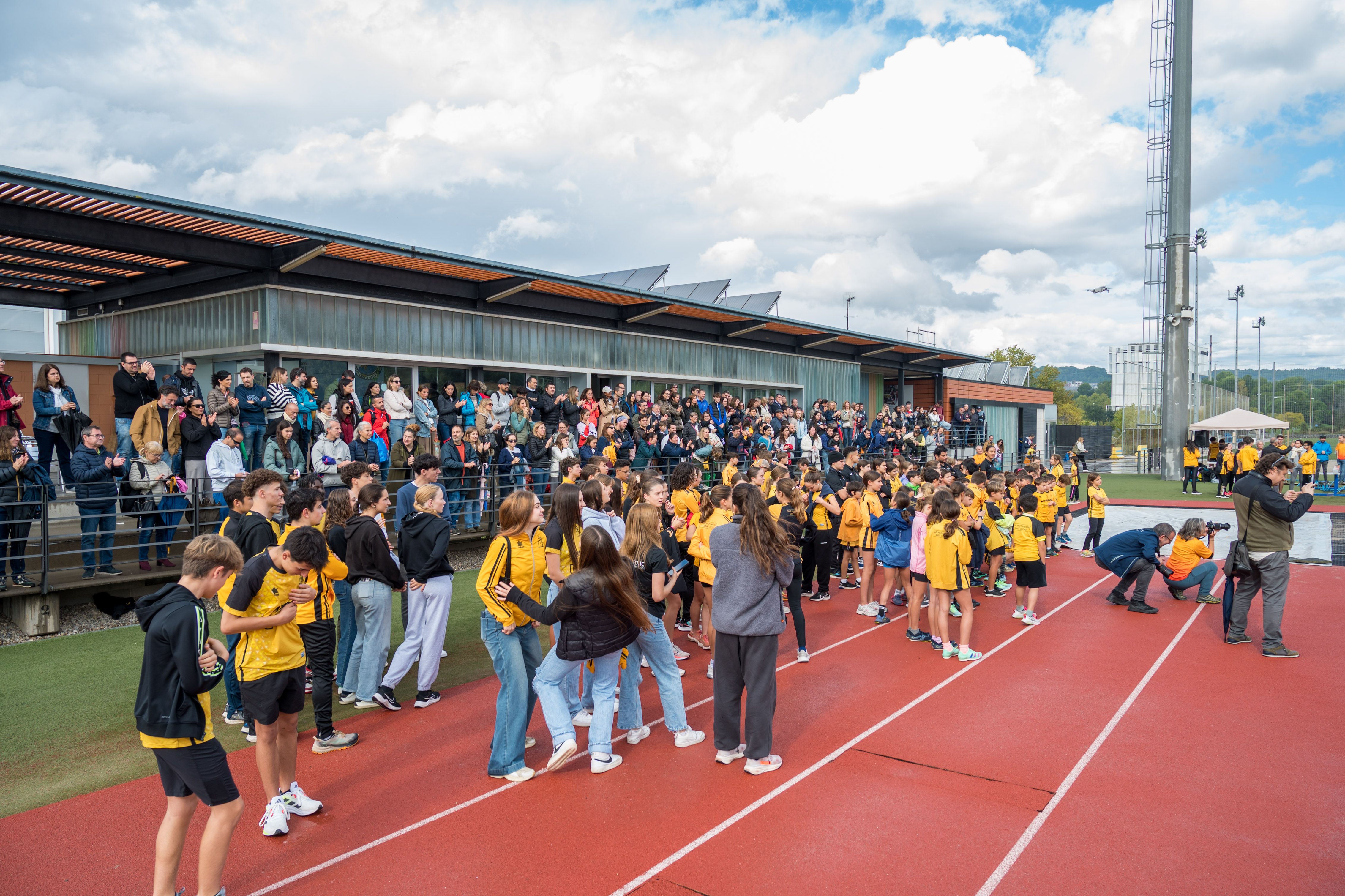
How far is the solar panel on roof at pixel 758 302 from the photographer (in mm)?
24969

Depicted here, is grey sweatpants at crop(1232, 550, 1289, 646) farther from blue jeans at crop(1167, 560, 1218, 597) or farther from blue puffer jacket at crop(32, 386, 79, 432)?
blue puffer jacket at crop(32, 386, 79, 432)

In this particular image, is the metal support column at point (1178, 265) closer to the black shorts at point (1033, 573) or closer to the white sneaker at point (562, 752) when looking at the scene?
the black shorts at point (1033, 573)

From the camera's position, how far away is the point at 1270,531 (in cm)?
822

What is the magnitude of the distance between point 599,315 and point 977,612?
11.8m

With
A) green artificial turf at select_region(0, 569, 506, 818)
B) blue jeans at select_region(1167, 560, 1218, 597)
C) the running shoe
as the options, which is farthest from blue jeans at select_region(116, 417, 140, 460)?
blue jeans at select_region(1167, 560, 1218, 597)

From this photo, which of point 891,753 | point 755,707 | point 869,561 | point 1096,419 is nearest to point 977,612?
point 869,561

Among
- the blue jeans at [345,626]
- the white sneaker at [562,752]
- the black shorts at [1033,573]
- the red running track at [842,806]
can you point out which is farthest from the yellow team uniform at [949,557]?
the blue jeans at [345,626]

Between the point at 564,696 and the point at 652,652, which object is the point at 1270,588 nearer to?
the point at 652,652

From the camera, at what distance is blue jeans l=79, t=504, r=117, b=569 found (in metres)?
8.87

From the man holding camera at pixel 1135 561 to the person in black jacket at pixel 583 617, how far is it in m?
8.59

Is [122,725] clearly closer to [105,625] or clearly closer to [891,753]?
[105,625]

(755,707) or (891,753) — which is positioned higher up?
(755,707)

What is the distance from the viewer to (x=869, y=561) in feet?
33.9

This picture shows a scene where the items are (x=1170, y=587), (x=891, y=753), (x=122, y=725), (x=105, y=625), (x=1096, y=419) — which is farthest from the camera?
(x=1096, y=419)
